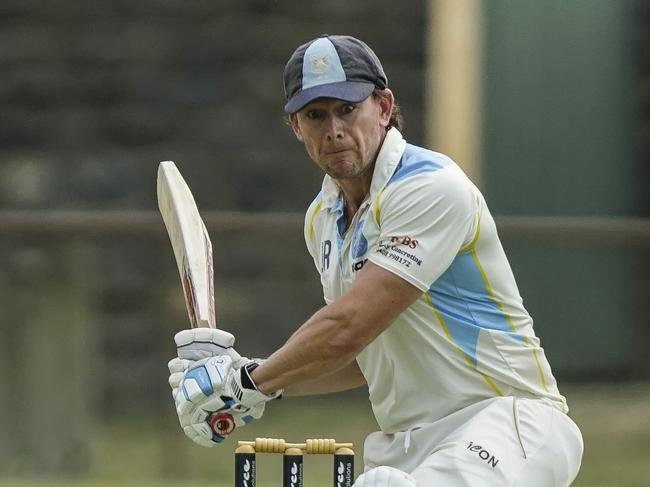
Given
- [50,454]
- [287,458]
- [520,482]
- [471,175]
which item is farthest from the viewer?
[471,175]

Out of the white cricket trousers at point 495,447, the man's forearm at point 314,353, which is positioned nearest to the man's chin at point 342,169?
the man's forearm at point 314,353

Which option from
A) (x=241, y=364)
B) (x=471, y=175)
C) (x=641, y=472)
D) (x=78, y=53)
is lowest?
(x=641, y=472)

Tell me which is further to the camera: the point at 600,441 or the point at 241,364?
the point at 600,441

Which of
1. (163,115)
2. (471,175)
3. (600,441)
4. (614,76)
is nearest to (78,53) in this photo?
(163,115)

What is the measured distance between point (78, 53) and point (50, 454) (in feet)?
7.60

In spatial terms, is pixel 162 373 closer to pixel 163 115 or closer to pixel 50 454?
pixel 50 454

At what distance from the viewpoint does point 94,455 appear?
6.82 meters

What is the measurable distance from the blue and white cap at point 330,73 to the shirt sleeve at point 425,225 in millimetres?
213

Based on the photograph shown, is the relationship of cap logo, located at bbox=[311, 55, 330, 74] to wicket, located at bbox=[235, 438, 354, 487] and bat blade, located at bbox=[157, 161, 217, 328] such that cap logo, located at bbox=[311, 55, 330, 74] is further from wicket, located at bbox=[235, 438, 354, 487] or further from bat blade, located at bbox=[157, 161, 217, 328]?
wicket, located at bbox=[235, 438, 354, 487]

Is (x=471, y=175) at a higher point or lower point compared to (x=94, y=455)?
higher

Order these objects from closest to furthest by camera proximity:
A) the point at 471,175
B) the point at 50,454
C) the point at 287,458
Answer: the point at 287,458 < the point at 50,454 < the point at 471,175

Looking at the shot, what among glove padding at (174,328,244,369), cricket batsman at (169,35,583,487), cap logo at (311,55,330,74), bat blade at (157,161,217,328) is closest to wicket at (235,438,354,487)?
cricket batsman at (169,35,583,487)

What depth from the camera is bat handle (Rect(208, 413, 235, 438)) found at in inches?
139

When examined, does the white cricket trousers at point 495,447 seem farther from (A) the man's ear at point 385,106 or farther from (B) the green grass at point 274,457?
(B) the green grass at point 274,457
